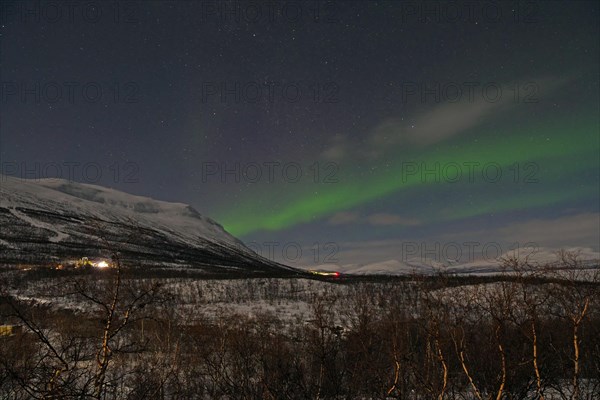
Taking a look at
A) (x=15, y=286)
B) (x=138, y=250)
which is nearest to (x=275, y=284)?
(x=15, y=286)

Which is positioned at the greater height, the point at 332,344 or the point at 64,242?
the point at 64,242

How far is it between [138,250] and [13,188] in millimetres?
70812

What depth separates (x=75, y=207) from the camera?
119 metres

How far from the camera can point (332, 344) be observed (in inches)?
416

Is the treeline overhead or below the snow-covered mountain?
Result: below

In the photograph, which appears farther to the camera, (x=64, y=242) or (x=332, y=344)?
(x=64, y=242)

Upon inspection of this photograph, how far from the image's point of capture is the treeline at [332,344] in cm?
469

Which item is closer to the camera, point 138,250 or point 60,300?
point 60,300

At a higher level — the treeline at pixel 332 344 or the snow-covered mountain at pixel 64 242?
the snow-covered mountain at pixel 64 242

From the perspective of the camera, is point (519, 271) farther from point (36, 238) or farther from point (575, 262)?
point (36, 238)

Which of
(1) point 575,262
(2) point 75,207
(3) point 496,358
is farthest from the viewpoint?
(2) point 75,207

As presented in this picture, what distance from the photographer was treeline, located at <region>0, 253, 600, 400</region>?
469cm

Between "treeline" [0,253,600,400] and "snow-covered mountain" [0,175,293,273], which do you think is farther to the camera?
"snow-covered mountain" [0,175,293,273]

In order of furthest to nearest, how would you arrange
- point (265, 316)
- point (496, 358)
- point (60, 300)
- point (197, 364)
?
point (60, 300) < point (265, 316) < point (197, 364) < point (496, 358)
